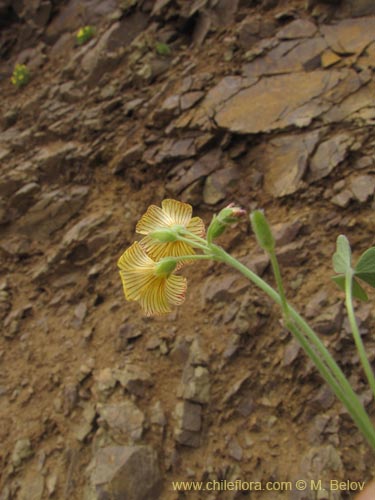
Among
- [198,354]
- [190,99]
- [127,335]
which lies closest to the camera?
[198,354]

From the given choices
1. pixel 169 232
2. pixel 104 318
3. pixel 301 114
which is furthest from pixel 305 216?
pixel 169 232

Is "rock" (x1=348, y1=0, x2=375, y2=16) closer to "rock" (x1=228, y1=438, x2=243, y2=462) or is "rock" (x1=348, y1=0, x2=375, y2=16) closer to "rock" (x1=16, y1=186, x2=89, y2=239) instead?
"rock" (x1=16, y1=186, x2=89, y2=239)

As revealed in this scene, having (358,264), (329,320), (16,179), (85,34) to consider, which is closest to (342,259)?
(358,264)

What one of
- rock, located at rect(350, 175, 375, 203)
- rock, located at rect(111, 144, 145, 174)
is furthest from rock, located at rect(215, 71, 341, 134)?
rock, located at rect(111, 144, 145, 174)

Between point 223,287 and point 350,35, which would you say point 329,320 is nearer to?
Result: point 223,287

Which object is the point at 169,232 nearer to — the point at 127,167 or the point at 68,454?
the point at 68,454
